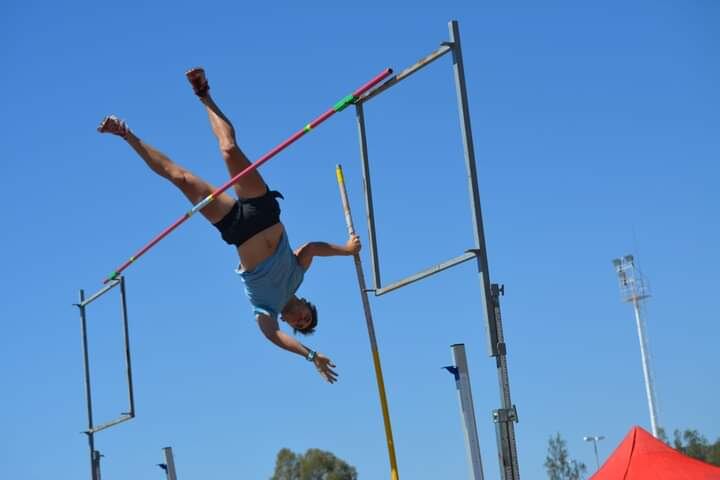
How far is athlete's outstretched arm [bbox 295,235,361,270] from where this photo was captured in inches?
313

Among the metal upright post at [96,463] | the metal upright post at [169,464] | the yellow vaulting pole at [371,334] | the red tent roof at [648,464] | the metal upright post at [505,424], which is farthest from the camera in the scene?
the red tent roof at [648,464]

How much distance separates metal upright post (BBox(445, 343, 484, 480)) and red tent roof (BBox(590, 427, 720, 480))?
7183 millimetres

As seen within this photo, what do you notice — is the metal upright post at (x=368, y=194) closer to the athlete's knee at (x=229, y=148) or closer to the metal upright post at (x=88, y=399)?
the athlete's knee at (x=229, y=148)

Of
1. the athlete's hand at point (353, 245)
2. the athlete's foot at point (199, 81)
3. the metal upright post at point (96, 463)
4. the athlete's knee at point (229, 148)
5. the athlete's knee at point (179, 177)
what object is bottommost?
the metal upright post at point (96, 463)

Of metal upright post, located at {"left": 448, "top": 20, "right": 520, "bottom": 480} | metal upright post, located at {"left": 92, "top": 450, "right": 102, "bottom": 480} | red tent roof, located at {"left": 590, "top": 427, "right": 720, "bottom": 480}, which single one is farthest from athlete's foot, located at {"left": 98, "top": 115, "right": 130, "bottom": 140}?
red tent roof, located at {"left": 590, "top": 427, "right": 720, "bottom": 480}

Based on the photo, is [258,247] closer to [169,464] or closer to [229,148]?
[229,148]

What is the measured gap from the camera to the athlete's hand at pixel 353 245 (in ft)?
26.1

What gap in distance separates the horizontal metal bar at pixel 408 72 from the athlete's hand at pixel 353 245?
99 centimetres

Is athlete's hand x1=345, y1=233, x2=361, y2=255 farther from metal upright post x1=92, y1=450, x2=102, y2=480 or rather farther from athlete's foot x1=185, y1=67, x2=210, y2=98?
metal upright post x1=92, y1=450, x2=102, y2=480

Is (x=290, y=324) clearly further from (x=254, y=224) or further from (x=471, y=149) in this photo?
(x=471, y=149)

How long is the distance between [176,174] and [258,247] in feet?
2.52

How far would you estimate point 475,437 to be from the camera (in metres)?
6.70

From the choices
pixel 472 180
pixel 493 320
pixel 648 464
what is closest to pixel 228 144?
pixel 472 180

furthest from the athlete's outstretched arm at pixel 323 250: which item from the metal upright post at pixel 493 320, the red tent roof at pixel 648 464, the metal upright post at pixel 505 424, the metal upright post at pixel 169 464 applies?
the red tent roof at pixel 648 464
